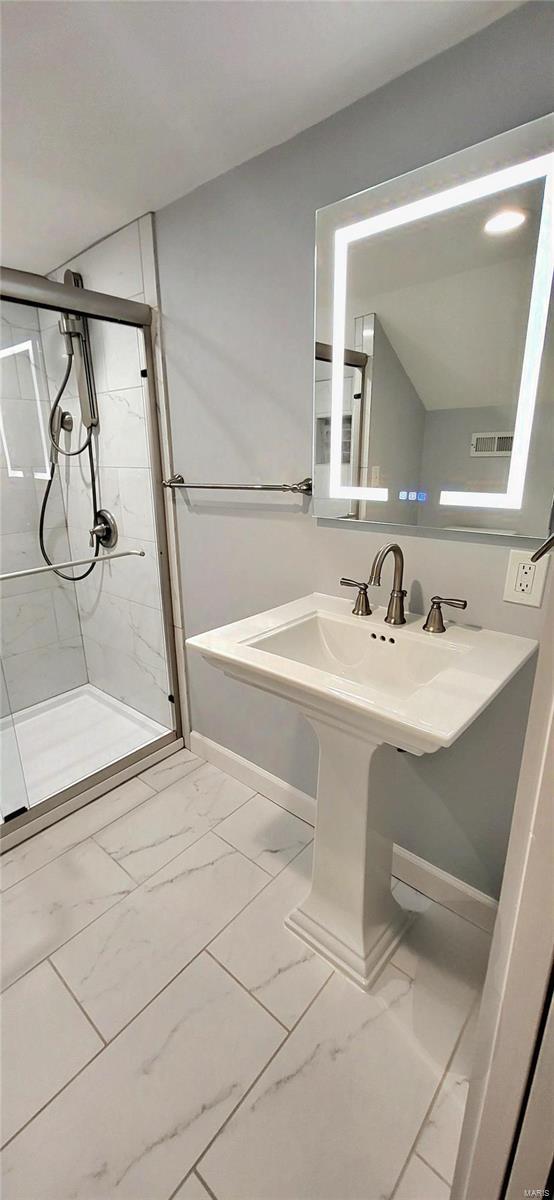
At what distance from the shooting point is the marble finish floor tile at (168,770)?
77.6 inches

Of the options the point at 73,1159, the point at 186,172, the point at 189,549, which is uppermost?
the point at 186,172

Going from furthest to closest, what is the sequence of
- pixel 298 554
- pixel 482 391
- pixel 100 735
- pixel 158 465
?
pixel 100 735, pixel 158 465, pixel 298 554, pixel 482 391

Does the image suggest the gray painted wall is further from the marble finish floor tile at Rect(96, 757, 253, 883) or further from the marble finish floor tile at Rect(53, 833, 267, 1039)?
the marble finish floor tile at Rect(53, 833, 267, 1039)

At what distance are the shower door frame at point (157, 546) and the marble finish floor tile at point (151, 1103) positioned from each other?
837mm

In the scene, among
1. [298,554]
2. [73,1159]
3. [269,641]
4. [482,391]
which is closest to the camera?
[73,1159]

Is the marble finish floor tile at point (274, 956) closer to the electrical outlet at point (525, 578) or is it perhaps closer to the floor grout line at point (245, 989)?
the floor grout line at point (245, 989)

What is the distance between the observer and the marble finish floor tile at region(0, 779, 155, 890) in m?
1.58

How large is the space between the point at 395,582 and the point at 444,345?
0.57 m

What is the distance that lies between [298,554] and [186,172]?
1.17m

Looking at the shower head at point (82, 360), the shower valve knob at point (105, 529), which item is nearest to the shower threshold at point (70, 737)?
the shower valve knob at point (105, 529)

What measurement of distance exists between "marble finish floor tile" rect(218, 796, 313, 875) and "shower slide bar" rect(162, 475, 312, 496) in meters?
1.19

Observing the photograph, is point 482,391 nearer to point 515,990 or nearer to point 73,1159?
point 515,990

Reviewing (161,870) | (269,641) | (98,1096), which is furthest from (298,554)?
(98,1096)

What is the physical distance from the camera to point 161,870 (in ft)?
5.05
